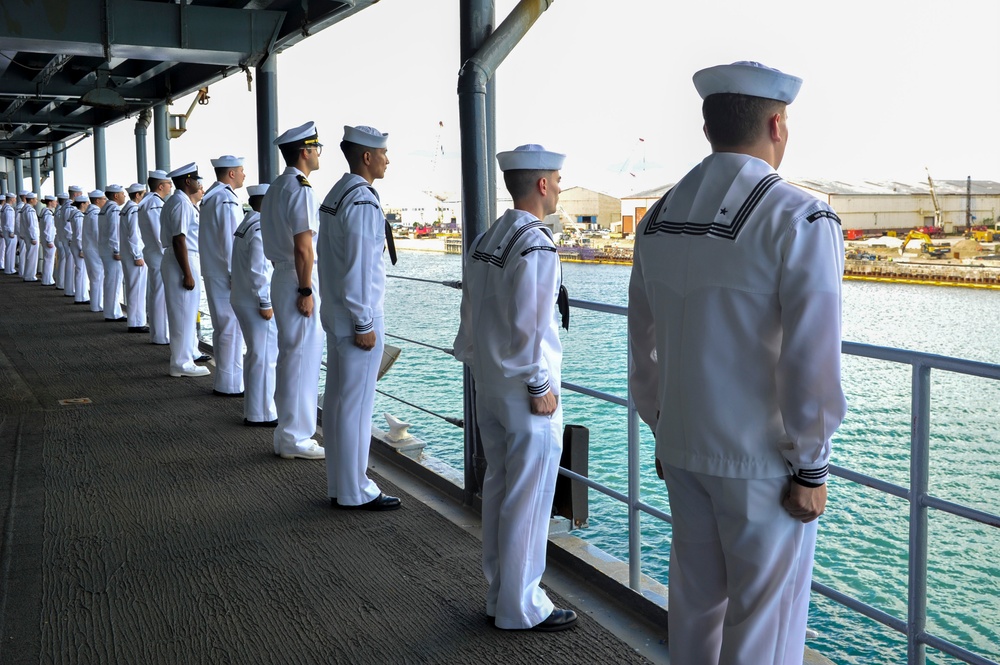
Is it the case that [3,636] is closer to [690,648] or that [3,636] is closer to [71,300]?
[690,648]

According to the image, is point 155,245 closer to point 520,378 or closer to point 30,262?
point 520,378

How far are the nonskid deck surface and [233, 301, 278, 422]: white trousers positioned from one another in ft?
0.49

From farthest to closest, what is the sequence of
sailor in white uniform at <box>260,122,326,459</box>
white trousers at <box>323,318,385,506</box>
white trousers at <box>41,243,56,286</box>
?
1. white trousers at <box>41,243,56,286</box>
2. sailor in white uniform at <box>260,122,326,459</box>
3. white trousers at <box>323,318,385,506</box>

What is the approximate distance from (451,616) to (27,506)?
2.06 metres

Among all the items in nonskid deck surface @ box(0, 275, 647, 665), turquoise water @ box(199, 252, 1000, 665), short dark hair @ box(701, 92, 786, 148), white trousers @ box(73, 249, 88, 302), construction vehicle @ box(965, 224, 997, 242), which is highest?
construction vehicle @ box(965, 224, 997, 242)

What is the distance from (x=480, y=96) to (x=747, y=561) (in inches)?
86.1

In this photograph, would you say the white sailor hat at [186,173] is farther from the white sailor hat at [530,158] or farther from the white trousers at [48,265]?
the white trousers at [48,265]

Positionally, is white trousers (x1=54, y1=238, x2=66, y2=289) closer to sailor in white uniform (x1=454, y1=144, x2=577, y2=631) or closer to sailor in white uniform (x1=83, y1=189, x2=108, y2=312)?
sailor in white uniform (x1=83, y1=189, x2=108, y2=312)

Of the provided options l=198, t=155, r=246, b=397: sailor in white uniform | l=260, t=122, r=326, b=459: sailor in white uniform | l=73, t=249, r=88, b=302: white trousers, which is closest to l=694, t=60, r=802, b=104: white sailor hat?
l=260, t=122, r=326, b=459: sailor in white uniform

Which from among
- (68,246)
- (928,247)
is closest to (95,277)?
(68,246)

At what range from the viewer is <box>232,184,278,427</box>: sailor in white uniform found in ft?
16.1

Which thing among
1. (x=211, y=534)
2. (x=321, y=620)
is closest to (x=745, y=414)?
(x=321, y=620)

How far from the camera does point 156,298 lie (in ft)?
26.0

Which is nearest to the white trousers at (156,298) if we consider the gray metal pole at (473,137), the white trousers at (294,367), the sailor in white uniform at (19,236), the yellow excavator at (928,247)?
the white trousers at (294,367)
